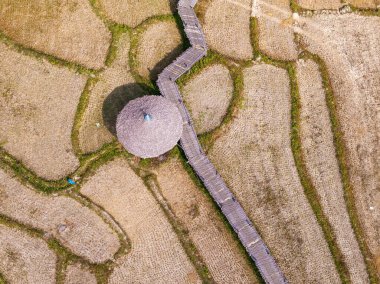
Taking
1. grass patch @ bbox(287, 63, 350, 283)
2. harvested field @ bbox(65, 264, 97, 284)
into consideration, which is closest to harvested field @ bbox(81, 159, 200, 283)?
harvested field @ bbox(65, 264, 97, 284)

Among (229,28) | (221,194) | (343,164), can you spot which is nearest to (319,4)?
(229,28)

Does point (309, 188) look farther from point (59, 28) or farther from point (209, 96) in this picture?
point (59, 28)

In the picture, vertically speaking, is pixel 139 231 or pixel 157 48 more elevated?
pixel 157 48

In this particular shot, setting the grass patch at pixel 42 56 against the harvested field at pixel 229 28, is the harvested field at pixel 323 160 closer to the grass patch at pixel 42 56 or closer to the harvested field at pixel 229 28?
the harvested field at pixel 229 28

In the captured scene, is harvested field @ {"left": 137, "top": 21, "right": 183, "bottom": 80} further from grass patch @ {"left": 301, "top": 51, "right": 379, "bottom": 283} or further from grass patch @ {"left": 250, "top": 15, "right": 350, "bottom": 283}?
grass patch @ {"left": 301, "top": 51, "right": 379, "bottom": 283}

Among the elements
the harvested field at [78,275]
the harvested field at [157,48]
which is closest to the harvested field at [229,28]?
the harvested field at [157,48]
